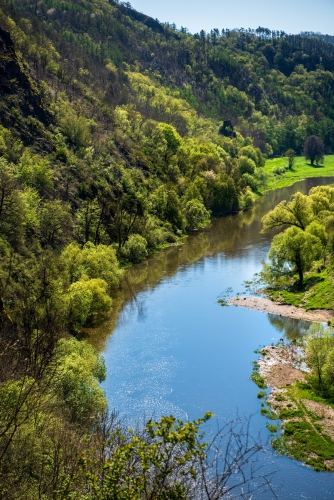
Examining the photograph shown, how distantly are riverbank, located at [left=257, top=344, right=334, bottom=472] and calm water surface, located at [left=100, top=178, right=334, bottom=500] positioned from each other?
1076mm

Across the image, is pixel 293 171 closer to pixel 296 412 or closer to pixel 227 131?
pixel 227 131

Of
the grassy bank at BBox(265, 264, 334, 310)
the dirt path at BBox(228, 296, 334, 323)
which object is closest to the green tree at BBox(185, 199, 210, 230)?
the grassy bank at BBox(265, 264, 334, 310)

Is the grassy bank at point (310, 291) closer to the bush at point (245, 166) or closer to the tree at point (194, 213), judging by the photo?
the tree at point (194, 213)

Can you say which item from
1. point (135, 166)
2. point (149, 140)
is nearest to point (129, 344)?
point (135, 166)

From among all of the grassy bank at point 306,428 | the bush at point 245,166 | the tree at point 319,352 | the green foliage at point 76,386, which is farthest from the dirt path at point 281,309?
the bush at point 245,166

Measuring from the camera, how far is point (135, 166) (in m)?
102

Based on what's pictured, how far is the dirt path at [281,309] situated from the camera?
174 ft

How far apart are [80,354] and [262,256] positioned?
45026 mm

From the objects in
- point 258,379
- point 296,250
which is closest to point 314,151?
point 296,250

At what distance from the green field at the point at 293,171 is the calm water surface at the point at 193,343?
75444 mm

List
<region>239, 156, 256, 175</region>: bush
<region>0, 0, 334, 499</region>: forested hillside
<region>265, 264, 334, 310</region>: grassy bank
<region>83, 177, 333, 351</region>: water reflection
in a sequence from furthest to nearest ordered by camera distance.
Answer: <region>239, 156, 256, 175</region>: bush, <region>83, 177, 333, 351</region>: water reflection, <region>265, 264, 334, 310</region>: grassy bank, <region>0, 0, 334, 499</region>: forested hillside

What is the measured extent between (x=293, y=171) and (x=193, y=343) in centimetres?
13279

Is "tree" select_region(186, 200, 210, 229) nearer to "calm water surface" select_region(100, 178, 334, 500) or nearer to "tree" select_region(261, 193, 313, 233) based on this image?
"calm water surface" select_region(100, 178, 334, 500)

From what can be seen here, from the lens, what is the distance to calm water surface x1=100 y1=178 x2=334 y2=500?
122 ft
